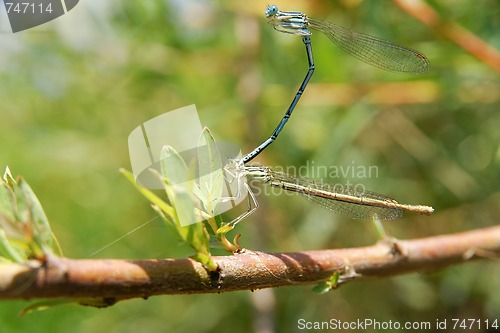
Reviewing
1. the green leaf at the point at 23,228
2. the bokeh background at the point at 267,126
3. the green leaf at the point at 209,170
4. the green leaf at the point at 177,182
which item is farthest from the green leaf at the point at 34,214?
the bokeh background at the point at 267,126

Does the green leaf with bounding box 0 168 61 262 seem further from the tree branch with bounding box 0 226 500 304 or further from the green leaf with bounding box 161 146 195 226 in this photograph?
the green leaf with bounding box 161 146 195 226

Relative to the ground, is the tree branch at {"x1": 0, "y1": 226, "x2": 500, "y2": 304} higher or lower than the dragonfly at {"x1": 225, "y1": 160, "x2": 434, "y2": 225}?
higher

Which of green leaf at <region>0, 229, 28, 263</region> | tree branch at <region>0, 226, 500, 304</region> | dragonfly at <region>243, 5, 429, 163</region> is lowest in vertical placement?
tree branch at <region>0, 226, 500, 304</region>

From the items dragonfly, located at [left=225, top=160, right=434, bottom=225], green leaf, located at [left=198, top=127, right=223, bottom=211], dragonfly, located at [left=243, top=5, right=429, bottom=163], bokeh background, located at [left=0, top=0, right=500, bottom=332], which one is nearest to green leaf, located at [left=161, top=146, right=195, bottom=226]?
green leaf, located at [left=198, top=127, right=223, bottom=211]

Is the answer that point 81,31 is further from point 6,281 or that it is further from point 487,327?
point 487,327

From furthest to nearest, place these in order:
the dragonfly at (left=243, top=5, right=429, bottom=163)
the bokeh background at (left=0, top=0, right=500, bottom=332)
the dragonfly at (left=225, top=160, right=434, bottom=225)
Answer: the bokeh background at (left=0, top=0, right=500, bottom=332)
the dragonfly at (left=243, top=5, right=429, bottom=163)
the dragonfly at (left=225, top=160, right=434, bottom=225)

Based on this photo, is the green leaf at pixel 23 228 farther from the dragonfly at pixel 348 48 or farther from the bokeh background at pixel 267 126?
the bokeh background at pixel 267 126

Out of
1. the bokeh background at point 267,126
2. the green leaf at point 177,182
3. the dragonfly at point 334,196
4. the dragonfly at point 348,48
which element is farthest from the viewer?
the bokeh background at point 267,126
